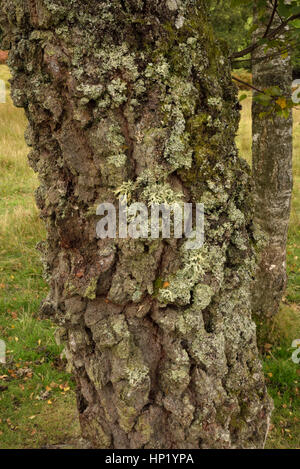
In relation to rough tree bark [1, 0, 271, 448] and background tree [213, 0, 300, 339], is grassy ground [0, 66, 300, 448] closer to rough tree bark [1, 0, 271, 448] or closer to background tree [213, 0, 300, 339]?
background tree [213, 0, 300, 339]

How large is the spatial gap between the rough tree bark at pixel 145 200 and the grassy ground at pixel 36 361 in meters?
0.94

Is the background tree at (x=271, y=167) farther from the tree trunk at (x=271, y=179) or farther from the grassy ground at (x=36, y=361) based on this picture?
the grassy ground at (x=36, y=361)

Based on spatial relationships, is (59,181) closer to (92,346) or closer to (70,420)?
(92,346)

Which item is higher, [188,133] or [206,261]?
[188,133]

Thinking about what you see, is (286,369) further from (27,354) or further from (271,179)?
(27,354)

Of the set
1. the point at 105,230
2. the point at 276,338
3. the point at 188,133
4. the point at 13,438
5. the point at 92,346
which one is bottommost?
the point at 13,438

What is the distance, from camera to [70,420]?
10.1ft

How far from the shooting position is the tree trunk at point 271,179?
13.9 ft

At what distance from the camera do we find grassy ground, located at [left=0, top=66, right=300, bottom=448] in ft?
10.1

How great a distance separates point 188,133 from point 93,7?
0.65 meters

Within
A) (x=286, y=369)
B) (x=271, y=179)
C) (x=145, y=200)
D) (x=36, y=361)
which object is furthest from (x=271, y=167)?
(x=36, y=361)

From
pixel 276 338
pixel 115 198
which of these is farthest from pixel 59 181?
pixel 276 338

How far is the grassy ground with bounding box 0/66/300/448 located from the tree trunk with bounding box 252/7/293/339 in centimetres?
33

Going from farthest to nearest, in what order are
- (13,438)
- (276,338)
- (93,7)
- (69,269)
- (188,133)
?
(276,338)
(13,438)
(69,269)
(188,133)
(93,7)
